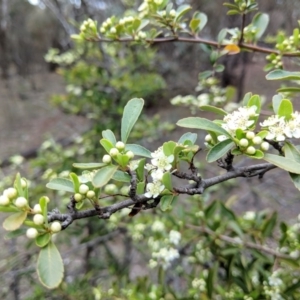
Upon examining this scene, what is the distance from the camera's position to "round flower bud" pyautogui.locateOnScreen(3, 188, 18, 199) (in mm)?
459

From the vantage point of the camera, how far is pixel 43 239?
→ 0.46 meters

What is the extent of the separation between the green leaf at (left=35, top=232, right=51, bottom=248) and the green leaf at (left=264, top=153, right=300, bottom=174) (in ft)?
1.03

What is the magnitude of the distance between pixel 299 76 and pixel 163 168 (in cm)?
26

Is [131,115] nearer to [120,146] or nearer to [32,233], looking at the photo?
[120,146]

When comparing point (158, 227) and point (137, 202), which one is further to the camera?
point (158, 227)

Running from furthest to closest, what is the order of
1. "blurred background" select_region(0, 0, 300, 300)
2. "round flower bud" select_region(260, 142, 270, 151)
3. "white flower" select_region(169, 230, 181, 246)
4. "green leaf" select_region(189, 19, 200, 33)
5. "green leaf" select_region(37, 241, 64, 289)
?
"blurred background" select_region(0, 0, 300, 300) → "white flower" select_region(169, 230, 181, 246) → "green leaf" select_region(189, 19, 200, 33) → "round flower bud" select_region(260, 142, 270, 151) → "green leaf" select_region(37, 241, 64, 289)

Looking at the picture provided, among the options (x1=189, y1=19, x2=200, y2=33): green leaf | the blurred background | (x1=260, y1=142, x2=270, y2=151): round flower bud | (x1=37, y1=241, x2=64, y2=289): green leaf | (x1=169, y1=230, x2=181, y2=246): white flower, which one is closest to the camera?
(x1=37, y1=241, x2=64, y2=289): green leaf

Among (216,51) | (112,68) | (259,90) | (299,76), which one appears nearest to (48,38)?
(259,90)

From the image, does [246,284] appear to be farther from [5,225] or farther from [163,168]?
[5,225]

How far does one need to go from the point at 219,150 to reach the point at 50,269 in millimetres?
278

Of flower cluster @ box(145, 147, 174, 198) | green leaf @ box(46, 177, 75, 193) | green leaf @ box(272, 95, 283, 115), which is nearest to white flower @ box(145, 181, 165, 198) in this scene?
flower cluster @ box(145, 147, 174, 198)

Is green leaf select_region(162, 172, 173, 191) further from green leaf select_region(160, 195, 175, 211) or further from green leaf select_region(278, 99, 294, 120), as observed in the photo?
green leaf select_region(278, 99, 294, 120)

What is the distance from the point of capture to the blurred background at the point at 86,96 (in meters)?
1.75

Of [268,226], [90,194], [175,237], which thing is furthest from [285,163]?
[175,237]
